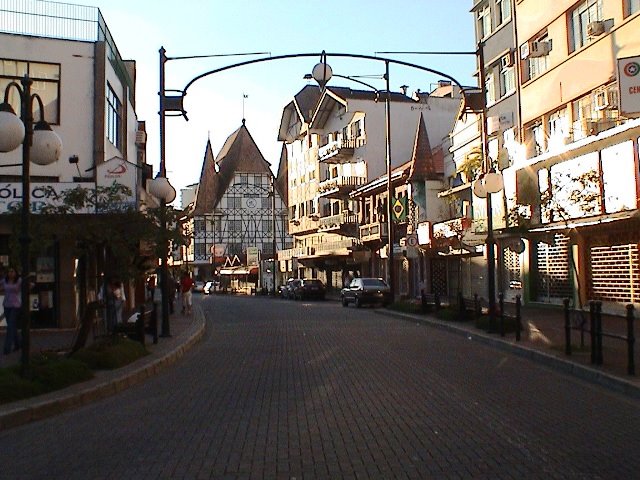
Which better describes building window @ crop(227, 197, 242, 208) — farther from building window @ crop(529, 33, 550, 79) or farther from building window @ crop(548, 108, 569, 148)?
building window @ crop(548, 108, 569, 148)

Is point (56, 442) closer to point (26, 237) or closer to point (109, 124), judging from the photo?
point (26, 237)

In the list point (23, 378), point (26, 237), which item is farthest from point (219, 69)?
point (23, 378)

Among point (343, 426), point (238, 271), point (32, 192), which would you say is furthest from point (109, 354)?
point (238, 271)

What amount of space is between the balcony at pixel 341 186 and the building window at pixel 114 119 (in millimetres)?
28270

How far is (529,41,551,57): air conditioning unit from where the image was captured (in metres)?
28.5

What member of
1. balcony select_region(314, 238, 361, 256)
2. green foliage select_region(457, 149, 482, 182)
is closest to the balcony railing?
balcony select_region(314, 238, 361, 256)

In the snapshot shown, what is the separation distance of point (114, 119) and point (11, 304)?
44.5 feet

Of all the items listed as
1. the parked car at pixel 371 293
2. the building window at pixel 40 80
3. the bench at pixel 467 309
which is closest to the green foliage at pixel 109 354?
the bench at pixel 467 309

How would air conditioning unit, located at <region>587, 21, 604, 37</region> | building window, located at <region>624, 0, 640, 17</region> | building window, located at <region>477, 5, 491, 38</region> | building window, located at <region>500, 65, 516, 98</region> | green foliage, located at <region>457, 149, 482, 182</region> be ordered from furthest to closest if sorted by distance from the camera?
building window, located at <region>477, 5, 491, 38</region>, green foliage, located at <region>457, 149, 482, 182</region>, building window, located at <region>500, 65, 516, 98</region>, air conditioning unit, located at <region>587, 21, 604, 37</region>, building window, located at <region>624, 0, 640, 17</region>

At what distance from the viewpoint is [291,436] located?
8133 millimetres

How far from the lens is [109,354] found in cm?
1348

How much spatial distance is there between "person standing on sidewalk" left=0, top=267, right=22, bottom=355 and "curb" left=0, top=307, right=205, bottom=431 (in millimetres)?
2978

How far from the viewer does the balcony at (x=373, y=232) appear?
49.2m

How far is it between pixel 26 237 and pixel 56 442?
3.84 meters
